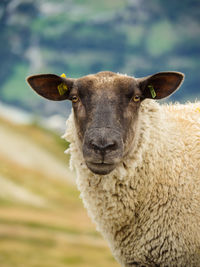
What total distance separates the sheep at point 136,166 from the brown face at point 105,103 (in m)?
0.01

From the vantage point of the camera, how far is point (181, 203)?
461 cm

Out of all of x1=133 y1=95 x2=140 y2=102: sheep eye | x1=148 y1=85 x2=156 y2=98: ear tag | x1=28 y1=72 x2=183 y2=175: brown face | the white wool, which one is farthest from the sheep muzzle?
x1=148 y1=85 x2=156 y2=98: ear tag

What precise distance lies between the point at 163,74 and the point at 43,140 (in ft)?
161

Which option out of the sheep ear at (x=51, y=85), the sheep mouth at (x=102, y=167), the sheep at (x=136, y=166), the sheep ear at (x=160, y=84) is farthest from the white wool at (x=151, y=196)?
the sheep ear at (x=51, y=85)

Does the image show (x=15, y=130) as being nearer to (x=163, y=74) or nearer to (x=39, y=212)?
(x=39, y=212)

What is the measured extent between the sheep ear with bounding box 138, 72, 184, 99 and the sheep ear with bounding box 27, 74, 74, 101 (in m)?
1.04

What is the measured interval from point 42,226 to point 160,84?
Result: 22.0 meters

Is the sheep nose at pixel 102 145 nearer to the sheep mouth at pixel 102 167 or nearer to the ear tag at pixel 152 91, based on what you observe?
the sheep mouth at pixel 102 167

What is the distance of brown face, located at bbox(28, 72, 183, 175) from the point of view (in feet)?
13.7

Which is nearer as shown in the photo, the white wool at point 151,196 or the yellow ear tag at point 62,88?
the white wool at point 151,196

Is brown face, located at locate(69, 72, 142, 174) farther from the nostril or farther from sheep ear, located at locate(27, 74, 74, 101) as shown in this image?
sheep ear, located at locate(27, 74, 74, 101)

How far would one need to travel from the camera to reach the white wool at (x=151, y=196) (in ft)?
14.8

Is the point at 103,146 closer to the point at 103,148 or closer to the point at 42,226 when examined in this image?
the point at 103,148

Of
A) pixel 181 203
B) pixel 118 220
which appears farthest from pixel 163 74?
pixel 118 220
